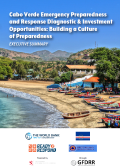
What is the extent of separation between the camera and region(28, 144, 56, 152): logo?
54.4ft

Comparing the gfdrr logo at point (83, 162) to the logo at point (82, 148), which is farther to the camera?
the logo at point (82, 148)

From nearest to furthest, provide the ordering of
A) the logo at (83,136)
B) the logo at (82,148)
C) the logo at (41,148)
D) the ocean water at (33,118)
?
the logo at (41,148)
the logo at (82,148)
the logo at (83,136)
the ocean water at (33,118)

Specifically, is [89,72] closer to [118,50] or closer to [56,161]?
[118,50]

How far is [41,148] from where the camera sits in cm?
1661

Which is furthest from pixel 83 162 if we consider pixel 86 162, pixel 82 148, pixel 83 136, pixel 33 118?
pixel 33 118

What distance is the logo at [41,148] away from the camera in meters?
16.6

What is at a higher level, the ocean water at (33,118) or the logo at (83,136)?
the logo at (83,136)

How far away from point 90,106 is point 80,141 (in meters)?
22.7

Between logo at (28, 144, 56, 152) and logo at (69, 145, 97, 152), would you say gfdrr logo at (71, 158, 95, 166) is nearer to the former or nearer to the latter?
logo at (69, 145, 97, 152)

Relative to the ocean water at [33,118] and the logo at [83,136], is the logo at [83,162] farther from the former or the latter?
the ocean water at [33,118]

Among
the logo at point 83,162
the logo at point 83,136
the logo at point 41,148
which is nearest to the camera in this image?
the logo at point 83,162

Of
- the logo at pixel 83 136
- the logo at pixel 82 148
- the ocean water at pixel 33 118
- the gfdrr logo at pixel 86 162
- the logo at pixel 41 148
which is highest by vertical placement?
the logo at pixel 83 136

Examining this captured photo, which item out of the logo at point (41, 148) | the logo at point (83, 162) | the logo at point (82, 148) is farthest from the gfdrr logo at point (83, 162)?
the logo at point (41, 148)

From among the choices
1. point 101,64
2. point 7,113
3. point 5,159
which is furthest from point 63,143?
point 101,64
